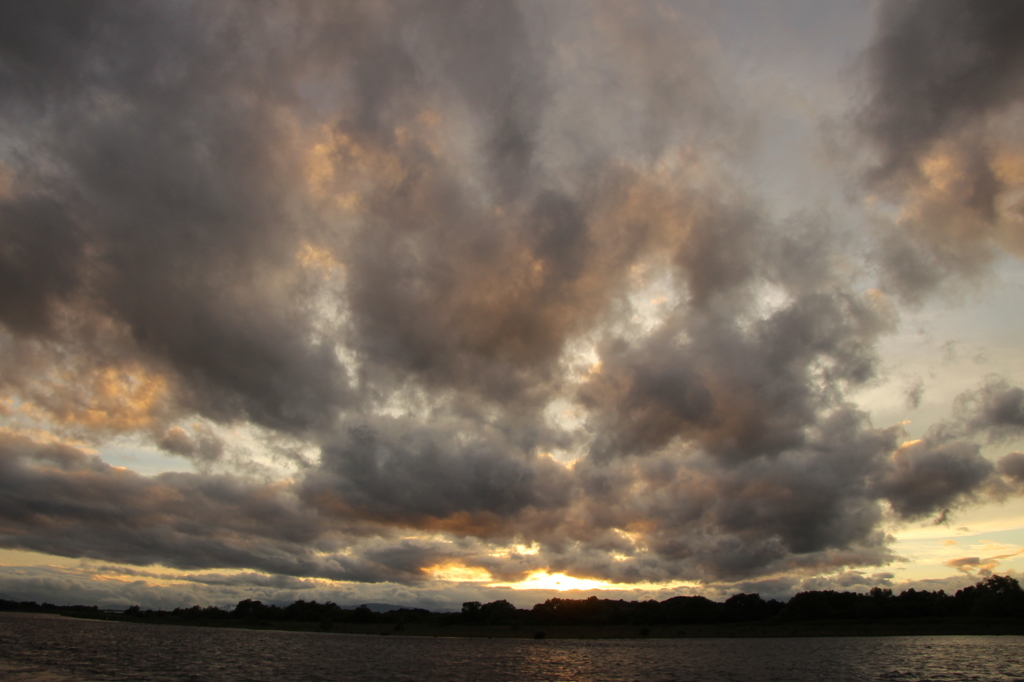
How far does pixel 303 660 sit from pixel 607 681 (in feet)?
253

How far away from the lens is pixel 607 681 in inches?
3644

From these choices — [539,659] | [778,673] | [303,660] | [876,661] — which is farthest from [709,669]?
[303,660]

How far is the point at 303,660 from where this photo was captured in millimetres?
131625

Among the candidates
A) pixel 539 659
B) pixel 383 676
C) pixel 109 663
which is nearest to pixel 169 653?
pixel 109 663

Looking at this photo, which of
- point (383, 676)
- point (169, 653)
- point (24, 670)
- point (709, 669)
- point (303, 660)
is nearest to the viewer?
point (24, 670)

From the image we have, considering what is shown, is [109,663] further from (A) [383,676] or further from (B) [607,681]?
(B) [607,681]

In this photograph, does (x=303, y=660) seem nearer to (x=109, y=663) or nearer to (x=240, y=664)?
(x=240, y=664)

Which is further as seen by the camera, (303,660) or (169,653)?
(169,653)

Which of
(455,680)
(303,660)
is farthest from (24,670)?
(455,680)

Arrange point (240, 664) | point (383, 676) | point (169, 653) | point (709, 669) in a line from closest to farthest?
point (383, 676), point (709, 669), point (240, 664), point (169, 653)

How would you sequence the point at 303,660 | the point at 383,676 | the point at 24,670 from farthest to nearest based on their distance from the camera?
the point at 303,660 < the point at 383,676 < the point at 24,670

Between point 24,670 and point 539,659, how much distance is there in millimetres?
105329

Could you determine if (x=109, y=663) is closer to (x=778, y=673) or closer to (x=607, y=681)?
(x=607, y=681)

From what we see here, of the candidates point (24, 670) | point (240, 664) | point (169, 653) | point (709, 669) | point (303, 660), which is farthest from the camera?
Answer: point (169, 653)
